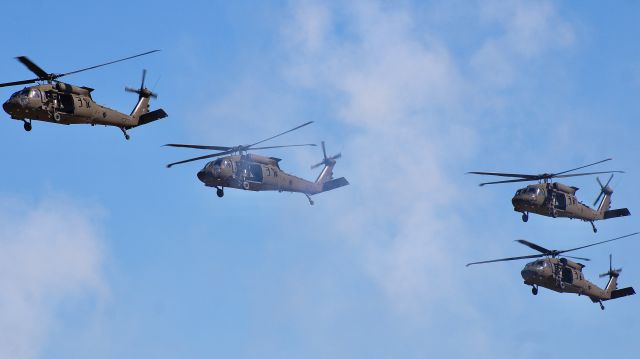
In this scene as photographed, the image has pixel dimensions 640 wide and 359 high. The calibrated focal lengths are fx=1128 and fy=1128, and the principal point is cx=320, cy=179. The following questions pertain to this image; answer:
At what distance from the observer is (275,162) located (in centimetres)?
9075

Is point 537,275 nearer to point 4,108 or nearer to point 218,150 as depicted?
point 218,150

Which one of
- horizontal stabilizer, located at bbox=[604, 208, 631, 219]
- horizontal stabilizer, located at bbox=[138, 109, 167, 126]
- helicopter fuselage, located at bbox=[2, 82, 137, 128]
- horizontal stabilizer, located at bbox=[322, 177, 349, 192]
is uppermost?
horizontal stabilizer, located at bbox=[604, 208, 631, 219]

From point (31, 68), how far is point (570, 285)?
46158 millimetres

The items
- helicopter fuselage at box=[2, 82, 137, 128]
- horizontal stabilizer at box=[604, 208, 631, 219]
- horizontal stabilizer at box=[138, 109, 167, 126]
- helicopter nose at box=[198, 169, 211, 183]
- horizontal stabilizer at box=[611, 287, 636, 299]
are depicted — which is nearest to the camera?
helicopter fuselage at box=[2, 82, 137, 128]

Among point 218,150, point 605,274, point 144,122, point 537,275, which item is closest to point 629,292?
point 605,274

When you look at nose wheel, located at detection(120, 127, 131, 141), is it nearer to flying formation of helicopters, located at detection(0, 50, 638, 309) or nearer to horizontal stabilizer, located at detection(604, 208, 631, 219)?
flying formation of helicopters, located at detection(0, 50, 638, 309)

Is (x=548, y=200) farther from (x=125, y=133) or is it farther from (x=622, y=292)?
(x=125, y=133)

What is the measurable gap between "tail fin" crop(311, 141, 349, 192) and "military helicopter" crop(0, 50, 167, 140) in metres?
17.5

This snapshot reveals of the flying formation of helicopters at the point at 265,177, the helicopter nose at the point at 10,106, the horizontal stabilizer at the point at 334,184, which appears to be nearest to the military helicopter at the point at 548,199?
the flying formation of helicopters at the point at 265,177

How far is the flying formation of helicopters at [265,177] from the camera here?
80188mm

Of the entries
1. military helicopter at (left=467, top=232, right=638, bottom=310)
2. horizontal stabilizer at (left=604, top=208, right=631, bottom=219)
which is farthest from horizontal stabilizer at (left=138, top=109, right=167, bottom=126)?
horizontal stabilizer at (left=604, top=208, right=631, bottom=219)

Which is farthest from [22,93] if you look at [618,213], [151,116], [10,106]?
[618,213]

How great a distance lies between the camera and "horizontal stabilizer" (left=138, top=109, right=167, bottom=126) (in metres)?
86.4

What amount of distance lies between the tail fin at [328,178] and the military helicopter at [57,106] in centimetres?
1748
